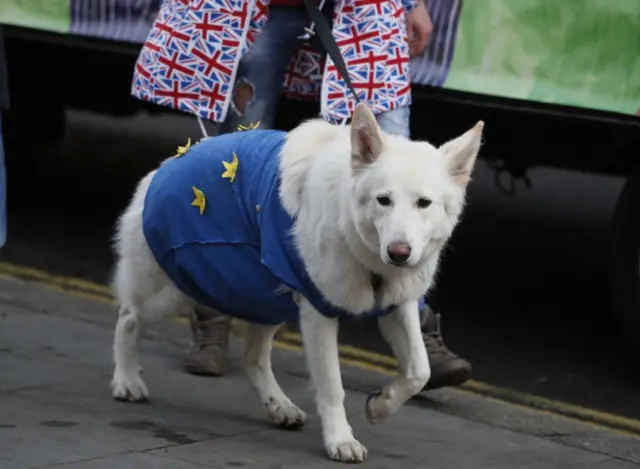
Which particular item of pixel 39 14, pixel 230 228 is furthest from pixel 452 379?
pixel 39 14

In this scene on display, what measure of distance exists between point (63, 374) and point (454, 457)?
5.58 ft

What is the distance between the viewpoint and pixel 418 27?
5.98m

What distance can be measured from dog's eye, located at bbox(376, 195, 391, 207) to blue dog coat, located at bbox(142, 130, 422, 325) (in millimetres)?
438

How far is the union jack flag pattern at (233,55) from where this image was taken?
5.51 metres

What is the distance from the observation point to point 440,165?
4410mm

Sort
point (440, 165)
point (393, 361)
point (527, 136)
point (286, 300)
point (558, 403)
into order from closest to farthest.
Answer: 1. point (440, 165)
2. point (286, 300)
3. point (558, 403)
4. point (393, 361)
5. point (527, 136)

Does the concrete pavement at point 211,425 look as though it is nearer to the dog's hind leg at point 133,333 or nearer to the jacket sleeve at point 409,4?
the dog's hind leg at point 133,333

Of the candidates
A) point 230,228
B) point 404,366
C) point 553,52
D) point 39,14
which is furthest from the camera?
point 39,14

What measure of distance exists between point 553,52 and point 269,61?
1.40m

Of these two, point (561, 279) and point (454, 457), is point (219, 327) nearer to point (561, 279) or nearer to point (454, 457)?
point (454, 457)

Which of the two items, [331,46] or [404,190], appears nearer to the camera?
[404,190]

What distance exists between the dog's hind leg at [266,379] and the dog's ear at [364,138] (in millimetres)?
1106

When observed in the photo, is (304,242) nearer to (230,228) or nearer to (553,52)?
(230,228)

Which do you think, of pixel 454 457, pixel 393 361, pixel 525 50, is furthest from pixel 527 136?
pixel 454 457
